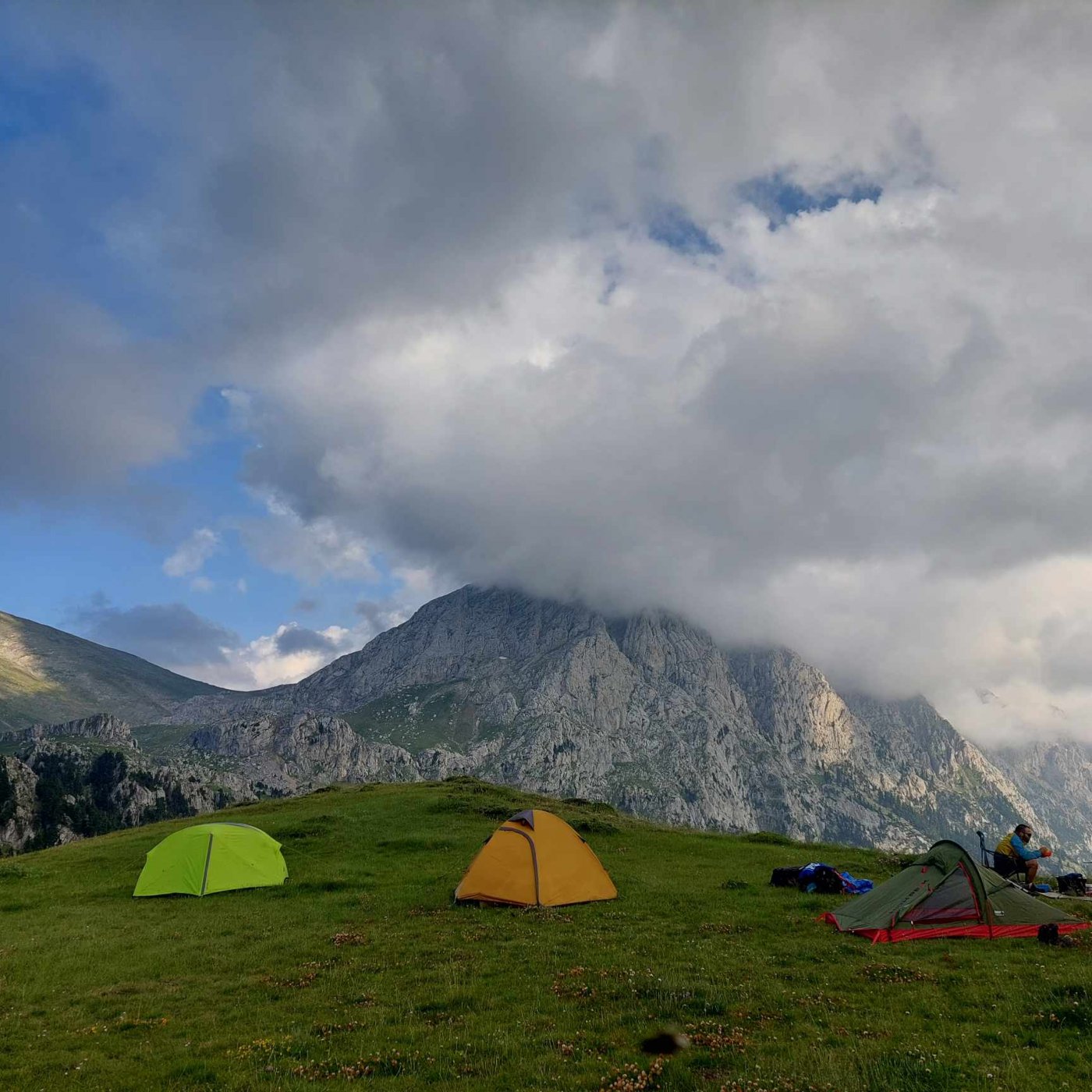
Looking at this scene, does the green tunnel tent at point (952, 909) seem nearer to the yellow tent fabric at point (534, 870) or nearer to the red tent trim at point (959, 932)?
the red tent trim at point (959, 932)

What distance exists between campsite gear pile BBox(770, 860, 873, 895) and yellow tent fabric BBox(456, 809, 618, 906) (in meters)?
8.64

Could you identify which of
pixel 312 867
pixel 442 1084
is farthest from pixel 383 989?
pixel 312 867

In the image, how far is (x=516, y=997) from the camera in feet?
52.8

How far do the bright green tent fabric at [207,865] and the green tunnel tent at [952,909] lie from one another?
29.6 m

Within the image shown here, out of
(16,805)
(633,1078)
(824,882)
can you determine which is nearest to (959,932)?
(824,882)

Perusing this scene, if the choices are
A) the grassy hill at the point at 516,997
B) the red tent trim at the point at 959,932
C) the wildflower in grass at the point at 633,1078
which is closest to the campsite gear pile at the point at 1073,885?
the red tent trim at the point at 959,932

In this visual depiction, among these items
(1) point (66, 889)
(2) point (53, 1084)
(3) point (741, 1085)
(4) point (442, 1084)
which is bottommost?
(1) point (66, 889)

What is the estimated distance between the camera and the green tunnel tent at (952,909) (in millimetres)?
20406

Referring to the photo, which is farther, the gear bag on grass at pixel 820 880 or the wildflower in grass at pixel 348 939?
the gear bag on grass at pixel 820 880

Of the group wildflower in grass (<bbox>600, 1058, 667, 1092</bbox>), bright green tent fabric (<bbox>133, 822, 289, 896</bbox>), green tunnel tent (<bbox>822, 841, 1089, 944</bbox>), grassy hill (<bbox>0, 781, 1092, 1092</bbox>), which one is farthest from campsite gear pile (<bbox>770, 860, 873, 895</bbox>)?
bright green tent fabric (<bbox>133, 822, 289, 896</bbox>)

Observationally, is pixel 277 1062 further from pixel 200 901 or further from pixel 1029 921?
pixel 200 901

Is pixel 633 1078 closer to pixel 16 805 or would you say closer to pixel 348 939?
pixel 348 939

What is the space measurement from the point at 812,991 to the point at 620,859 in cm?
2732

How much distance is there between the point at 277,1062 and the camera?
502 inches
